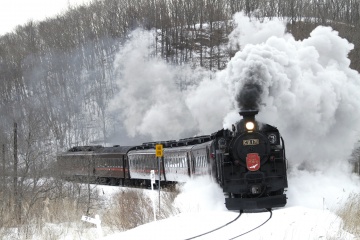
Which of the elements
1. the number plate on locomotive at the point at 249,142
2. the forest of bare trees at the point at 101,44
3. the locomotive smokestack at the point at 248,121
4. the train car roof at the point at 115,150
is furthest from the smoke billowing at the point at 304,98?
the forest of bare trees at the point at 101,44

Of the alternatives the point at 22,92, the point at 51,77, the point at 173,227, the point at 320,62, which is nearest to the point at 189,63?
the point at 51,77

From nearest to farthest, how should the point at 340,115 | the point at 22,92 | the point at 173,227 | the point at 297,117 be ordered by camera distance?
the point at 173,227, the point at 297,117, the point at 340,115, the point at 22,92

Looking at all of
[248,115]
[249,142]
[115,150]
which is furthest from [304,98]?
[115,150]

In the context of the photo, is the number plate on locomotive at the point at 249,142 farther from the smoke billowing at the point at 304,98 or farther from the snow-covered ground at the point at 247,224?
the snow-covered ground at the point at 247,224

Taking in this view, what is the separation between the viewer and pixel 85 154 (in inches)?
1529

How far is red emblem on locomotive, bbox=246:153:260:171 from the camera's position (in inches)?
536

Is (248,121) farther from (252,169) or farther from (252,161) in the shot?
(252,169)

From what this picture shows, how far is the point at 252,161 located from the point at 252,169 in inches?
8.3

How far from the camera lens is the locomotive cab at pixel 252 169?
1360 cm

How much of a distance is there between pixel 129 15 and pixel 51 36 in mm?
9754

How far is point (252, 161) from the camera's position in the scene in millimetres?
13609

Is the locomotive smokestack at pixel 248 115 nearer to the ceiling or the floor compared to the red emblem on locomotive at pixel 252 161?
nearer to the ceiling

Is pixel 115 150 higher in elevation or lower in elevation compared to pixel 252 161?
lower

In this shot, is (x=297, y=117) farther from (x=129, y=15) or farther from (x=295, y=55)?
(x=129, y=15)
